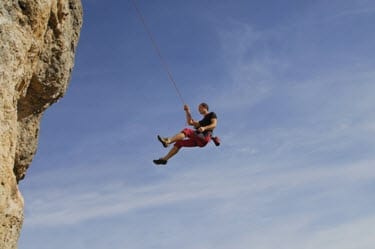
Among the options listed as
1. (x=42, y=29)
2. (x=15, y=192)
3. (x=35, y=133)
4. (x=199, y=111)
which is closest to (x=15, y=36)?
(x=42, y=29)

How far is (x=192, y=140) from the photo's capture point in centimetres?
1521

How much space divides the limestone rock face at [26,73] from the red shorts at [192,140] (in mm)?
3772

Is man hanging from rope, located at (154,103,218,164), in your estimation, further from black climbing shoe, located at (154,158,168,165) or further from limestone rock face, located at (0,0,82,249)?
limestone rock face, located at (0,0,82,249)

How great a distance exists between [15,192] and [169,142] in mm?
4591

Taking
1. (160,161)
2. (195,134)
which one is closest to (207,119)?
(195,134)

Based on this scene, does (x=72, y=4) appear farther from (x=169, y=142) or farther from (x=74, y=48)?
(x=169, y=142)

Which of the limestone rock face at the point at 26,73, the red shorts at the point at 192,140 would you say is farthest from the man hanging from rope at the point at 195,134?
the limestone rock face at the point at 26,73

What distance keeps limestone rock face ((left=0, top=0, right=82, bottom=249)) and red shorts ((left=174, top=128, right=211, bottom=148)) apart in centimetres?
377

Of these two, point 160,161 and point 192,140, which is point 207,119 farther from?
point 160,161

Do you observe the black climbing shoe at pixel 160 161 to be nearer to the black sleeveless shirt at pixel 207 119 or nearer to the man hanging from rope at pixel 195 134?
the man hanging from rope at pixel 195 134

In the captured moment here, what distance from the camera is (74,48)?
14.5m

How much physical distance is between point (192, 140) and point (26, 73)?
5.59m

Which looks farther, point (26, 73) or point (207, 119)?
point (207, 119)

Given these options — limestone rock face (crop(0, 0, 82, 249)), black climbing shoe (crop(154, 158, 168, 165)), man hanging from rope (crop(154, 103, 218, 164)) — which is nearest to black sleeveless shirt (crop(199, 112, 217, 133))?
man hanging from rope (crop(154, 103, 218, 164))
